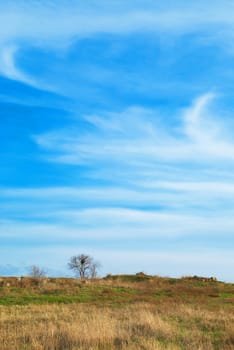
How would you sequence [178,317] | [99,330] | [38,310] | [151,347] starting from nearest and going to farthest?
1. [151,347]
2. [99,330]
3. [178,317]
4. [38,310]

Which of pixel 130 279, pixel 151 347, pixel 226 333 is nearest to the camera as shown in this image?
pixel 151 347

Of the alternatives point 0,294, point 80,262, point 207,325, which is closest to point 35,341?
point 207,325

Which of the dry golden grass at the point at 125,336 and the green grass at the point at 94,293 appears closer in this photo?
the dry golden grass at the point at 125,336

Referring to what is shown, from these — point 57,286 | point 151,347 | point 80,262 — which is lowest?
point 151,347

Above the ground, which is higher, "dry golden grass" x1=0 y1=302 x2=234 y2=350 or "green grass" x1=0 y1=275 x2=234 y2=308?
"green grass" x1=0 y1=275 x2=234 y2=308

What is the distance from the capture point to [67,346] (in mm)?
11781

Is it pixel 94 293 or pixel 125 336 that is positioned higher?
pixel 94 293

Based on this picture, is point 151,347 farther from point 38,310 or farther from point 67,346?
point 38,310

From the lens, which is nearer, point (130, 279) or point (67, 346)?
point (67, 346)

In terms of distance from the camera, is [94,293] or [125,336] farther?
[94,293]

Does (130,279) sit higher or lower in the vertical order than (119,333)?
higher

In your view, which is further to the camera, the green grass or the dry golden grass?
the green grass

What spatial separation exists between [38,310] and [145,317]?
7422 millimetres

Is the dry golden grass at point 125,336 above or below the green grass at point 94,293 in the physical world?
below
